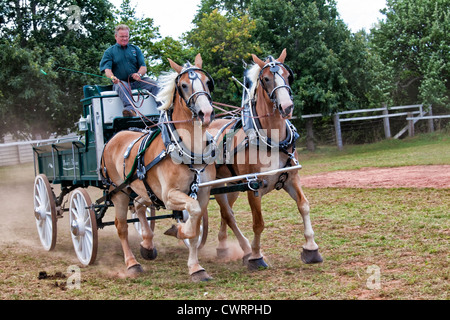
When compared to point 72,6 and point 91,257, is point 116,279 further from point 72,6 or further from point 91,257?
point 72,6

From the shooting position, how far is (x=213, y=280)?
561 cm

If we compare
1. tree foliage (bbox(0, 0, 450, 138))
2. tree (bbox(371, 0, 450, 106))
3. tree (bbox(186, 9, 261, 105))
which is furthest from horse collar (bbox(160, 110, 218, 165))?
tree (bbox(371, 0, 450, 106))

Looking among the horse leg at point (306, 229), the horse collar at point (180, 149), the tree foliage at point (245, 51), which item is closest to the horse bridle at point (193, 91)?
the horse collar at point (180, 149)

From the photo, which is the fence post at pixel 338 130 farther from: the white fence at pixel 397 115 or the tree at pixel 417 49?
the tree at pixel 417 49

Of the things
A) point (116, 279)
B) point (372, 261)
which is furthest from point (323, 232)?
point (116, 279)

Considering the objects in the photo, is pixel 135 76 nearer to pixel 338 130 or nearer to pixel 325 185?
pixel 325 185

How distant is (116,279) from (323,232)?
3115 mm

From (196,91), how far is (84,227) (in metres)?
2.95

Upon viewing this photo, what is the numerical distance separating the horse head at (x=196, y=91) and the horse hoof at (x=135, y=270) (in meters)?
2.10

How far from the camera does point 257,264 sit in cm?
600

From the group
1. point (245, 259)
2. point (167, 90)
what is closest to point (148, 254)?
point (245, 259)

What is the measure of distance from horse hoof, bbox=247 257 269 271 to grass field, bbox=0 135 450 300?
0.10m

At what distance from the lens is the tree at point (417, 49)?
73.3 ft

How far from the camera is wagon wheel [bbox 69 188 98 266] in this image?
6.84m
